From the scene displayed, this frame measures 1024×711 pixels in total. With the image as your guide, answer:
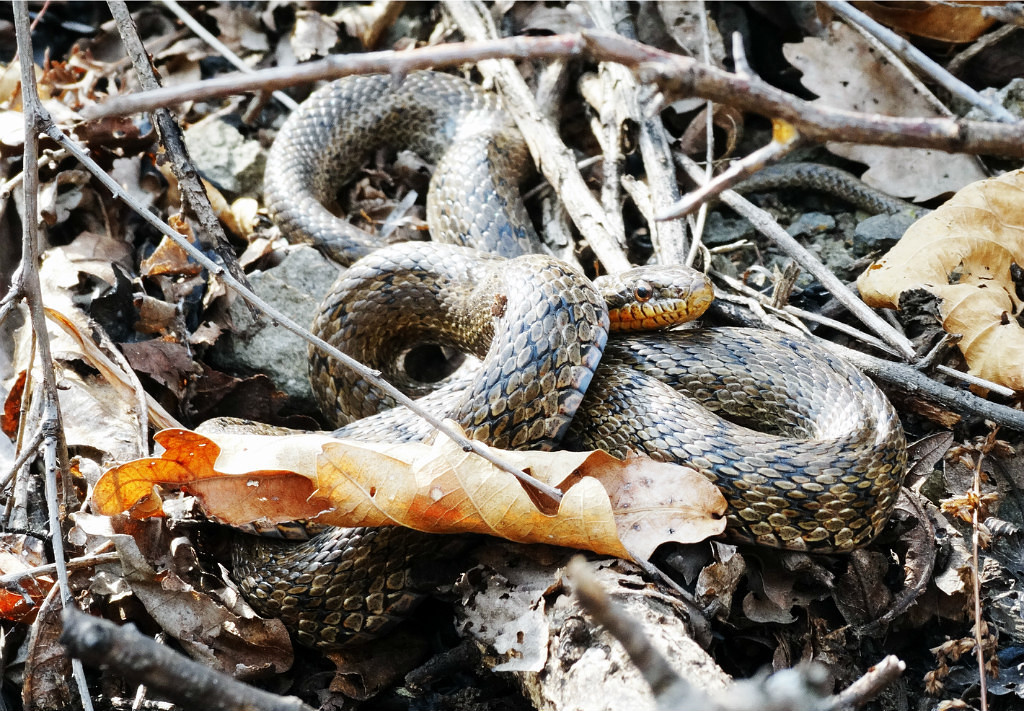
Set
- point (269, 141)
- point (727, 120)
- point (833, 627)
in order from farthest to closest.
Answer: point (269, 141)
point (727, 120)
point (833, 627)

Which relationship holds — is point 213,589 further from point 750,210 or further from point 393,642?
point 750,210

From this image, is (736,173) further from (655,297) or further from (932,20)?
(932,20)

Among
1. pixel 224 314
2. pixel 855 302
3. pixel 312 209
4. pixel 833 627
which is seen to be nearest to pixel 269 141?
pixel 312 209

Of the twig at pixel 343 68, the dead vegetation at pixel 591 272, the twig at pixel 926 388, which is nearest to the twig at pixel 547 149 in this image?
the dead vegetation at pixel 591 272

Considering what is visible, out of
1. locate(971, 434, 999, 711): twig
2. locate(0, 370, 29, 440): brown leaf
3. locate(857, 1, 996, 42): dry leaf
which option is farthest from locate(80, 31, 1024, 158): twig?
locate(857, 1, 996, 42): dry leaf

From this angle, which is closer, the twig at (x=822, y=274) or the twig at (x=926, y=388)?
the twig at (x=926, y=388)

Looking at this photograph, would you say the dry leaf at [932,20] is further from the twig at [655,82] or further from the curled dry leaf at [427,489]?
the twig at [655,82]

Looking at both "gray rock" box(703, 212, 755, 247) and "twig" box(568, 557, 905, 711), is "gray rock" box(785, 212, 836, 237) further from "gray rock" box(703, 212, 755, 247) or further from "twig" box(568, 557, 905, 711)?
"twig" box(568, 557, 905, 711)
